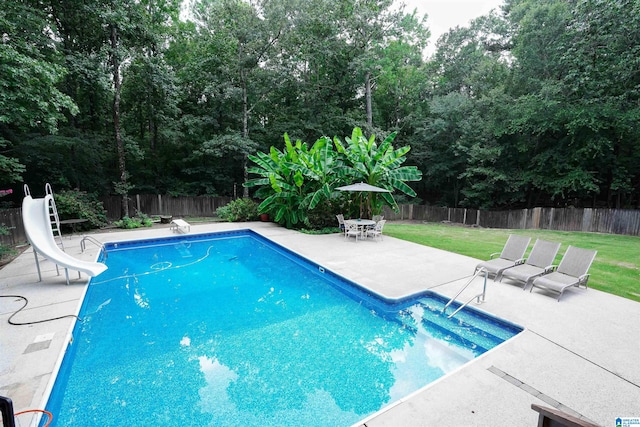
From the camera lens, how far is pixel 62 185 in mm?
15766

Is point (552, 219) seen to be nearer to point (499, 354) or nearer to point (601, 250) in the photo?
point (601, 250)

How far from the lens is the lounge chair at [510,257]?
255 inches

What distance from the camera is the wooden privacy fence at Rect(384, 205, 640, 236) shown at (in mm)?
13023

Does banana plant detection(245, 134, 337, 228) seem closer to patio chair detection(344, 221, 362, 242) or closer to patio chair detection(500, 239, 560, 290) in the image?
patio chair detection(344, 221, 362, 242)

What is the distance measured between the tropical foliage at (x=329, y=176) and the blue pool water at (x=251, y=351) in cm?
526

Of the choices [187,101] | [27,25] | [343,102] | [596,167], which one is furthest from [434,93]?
[27,25]

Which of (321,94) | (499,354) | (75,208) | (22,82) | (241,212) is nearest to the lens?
(499,354)

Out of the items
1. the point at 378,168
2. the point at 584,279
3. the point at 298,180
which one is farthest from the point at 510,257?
the point at 298,180

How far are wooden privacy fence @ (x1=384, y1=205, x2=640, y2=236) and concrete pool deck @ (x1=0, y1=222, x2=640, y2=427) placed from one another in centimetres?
775

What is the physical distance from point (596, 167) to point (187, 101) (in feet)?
83.8

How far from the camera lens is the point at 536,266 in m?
6.48

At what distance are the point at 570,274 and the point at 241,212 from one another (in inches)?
502

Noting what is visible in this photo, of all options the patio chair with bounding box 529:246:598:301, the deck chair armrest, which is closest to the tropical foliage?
the patio chair with bounding box 529:246:598:301

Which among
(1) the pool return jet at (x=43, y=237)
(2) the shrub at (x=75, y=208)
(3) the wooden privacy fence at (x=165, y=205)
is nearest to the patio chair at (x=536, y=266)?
(1) the pool return jet at (x=43, y=237)
